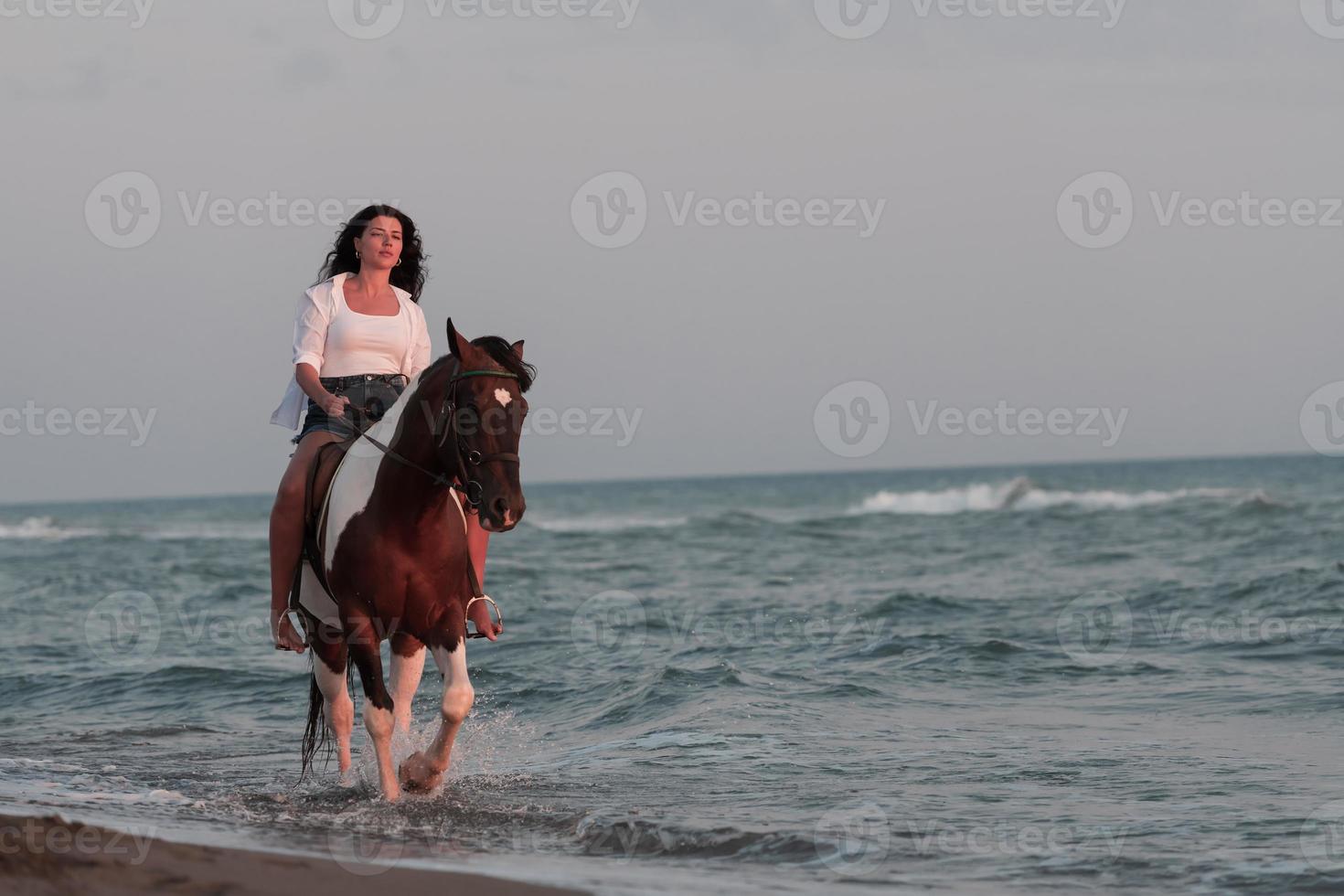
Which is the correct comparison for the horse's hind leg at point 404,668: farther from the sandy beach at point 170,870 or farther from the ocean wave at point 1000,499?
the ocean wave at point 1000,499

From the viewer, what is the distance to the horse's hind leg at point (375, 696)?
5895 mm

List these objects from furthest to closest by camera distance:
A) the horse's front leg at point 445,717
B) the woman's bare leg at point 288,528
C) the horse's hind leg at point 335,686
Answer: the horse's hind leg at point 335,686 → the woman's bare leg at point 288,528 → the horse's front leg at point 445,717

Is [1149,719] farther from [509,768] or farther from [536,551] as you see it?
[536,551]

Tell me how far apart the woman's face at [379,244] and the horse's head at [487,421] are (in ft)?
3.71

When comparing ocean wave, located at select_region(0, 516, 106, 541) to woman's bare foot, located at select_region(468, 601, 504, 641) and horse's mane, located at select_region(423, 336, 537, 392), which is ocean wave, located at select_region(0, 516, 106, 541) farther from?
horse's mane, located at select_region(423, 336, 537, 392)

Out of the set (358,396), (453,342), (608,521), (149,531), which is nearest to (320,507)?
(358,396)

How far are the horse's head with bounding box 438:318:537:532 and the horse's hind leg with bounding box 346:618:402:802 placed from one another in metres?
0.89

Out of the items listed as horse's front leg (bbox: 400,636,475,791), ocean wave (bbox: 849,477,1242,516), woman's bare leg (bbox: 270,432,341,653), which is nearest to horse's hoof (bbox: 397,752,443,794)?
horse's front leg (bbox: 400,636,475,791)

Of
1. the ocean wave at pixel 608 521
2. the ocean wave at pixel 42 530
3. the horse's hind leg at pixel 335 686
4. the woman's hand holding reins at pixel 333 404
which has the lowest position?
the ocean wave at pixel 42 530

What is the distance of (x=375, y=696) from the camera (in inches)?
240

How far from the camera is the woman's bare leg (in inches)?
243

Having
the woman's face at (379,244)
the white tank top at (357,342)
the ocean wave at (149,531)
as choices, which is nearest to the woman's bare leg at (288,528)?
the white tank top at (357,342)

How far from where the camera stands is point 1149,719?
899 centimetres

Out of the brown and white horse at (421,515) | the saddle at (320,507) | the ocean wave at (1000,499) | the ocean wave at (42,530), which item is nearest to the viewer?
the brown and white horse at (421,515)
